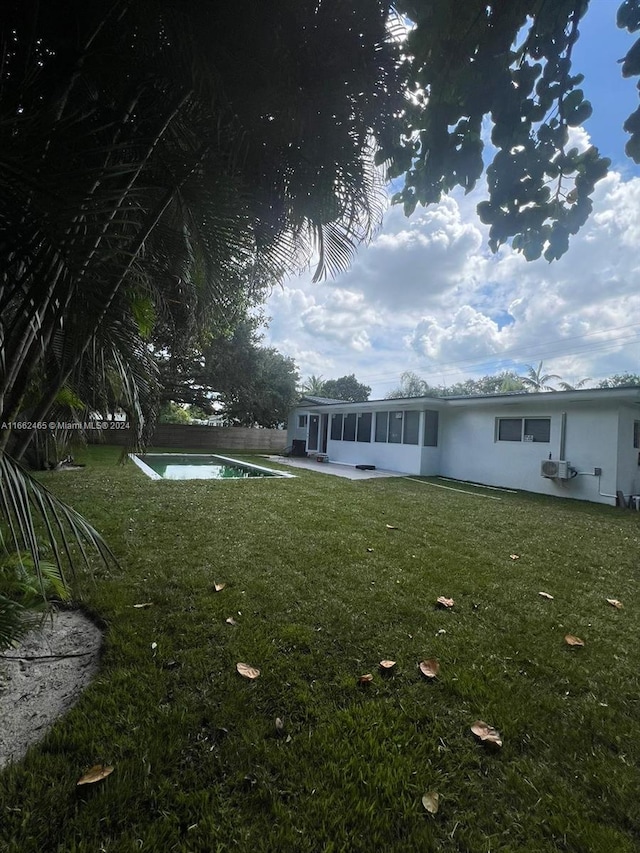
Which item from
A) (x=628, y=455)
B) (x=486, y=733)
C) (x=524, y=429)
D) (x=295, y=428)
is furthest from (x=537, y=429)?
(x=295, y=428)

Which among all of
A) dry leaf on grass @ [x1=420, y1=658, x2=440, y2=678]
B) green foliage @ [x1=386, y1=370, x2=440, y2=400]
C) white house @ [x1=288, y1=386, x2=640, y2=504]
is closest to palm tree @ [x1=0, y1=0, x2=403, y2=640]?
dry leaf on grass @ [x1=420, y1=658, x2=440, y2=678]

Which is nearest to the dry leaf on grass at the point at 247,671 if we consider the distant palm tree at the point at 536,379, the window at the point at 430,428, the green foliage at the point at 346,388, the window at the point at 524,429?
the window at the point at 524,429

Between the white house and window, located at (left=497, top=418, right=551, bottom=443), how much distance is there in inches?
0.9

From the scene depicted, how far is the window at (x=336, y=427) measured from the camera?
600 inches

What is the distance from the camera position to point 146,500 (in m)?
6.08

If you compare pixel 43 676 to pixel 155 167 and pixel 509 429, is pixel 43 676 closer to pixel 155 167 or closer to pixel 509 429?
pixel 155 167

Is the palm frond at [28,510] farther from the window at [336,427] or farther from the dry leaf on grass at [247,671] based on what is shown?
the window at [336,427]

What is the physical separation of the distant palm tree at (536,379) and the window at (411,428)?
17.7 m

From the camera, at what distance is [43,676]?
1.91 metres

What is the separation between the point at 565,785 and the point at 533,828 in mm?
251

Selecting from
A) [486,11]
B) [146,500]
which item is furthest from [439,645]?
[146,500]

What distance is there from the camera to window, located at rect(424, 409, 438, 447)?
1149 centimetres

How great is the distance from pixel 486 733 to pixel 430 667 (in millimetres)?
457

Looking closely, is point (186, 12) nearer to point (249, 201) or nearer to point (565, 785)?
point (249, 201)
